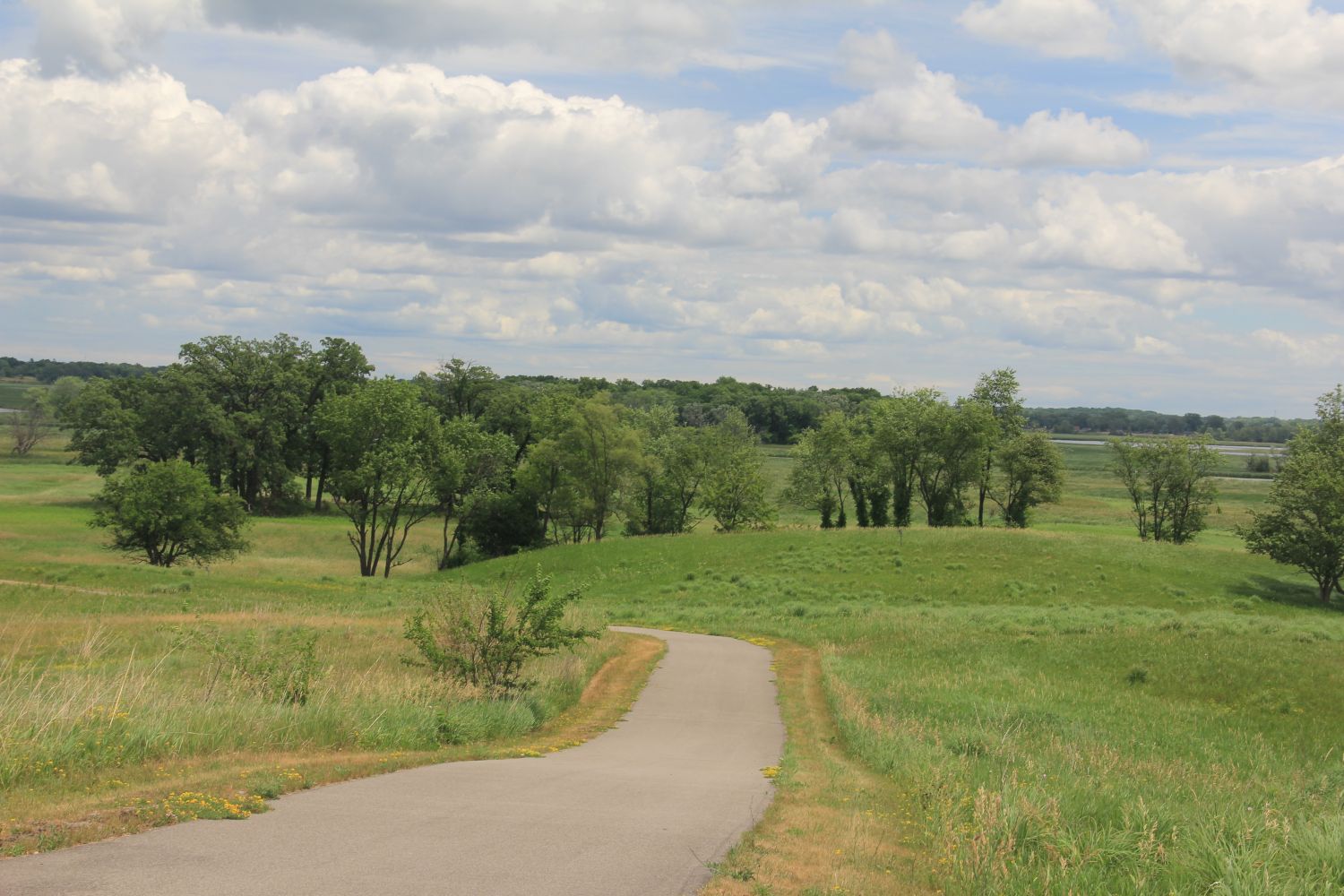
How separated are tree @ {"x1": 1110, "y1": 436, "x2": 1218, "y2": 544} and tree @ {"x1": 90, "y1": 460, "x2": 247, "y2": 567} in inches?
2354

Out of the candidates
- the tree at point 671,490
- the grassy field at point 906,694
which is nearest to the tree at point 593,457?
the tree at point 671,490

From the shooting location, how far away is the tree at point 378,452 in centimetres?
5888

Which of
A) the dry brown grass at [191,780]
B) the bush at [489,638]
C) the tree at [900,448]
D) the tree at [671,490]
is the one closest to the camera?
the dry brown grass at [191,780]


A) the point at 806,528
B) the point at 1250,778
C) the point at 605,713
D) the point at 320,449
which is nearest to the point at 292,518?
the point at 320,449

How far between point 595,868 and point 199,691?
877 cm

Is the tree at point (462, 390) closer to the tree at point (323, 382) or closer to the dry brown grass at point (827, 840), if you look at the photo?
the tree at point (323, 382)

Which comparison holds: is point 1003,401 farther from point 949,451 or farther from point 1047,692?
point 1047,692

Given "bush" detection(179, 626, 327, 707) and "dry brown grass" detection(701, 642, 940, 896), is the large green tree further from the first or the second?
"bush" detection(179, 626, 327, 707)

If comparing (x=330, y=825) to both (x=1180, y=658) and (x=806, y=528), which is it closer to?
(x=1180, y=658)

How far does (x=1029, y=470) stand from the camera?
232ft

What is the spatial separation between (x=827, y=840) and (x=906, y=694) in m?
12.0

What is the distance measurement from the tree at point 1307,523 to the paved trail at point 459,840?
4488 centimetres

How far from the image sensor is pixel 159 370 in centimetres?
8238

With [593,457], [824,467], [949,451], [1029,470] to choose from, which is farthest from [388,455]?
[1029,470]
